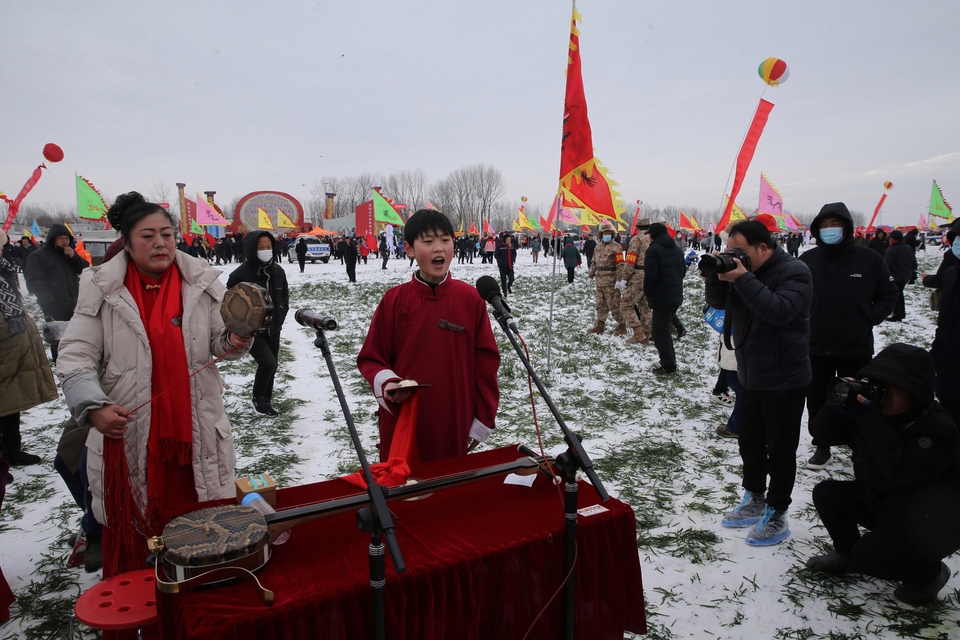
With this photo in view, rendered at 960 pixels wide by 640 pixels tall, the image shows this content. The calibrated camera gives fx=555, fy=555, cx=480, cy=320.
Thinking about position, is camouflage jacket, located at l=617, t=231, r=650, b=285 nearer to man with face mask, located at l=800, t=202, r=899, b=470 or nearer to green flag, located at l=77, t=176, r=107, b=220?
A: man with face mask, located at l=800, t=202, r=899, b=470

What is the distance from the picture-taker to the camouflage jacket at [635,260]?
30.1 ft

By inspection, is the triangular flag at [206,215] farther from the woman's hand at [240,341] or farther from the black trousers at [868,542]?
the black trousers at [868,542]

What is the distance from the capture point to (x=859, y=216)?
123 meters

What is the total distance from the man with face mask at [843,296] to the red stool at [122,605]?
4.28 metres

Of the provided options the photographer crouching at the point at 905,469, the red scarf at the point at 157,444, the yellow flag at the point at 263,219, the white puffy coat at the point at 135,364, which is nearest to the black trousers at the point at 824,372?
the photographer crouching at the point at 905,469

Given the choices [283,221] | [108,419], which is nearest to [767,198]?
[108,419]

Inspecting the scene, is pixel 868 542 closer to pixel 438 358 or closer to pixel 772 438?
pixel 772 438

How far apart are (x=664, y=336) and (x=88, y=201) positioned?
14921 millimetres

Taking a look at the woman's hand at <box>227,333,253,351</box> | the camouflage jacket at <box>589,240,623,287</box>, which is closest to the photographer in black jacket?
the woman's hand at <box>227,333,253,351</box>

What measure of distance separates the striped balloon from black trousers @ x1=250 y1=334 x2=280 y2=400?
594 centimetres

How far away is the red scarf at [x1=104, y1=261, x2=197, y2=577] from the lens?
227 cm

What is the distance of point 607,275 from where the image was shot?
10.0 m

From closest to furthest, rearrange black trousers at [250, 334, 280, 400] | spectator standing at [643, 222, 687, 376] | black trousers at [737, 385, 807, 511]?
black trousers at [737, 385, 807, 511]
black trousers at [250, 334, 280, 400]
spectator standing at [643, 222, 687, 376]

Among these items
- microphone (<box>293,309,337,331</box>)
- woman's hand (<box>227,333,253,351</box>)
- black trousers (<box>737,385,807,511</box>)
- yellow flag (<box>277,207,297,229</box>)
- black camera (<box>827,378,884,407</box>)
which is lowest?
black trousers (<box>737,385,807,511</box>)
